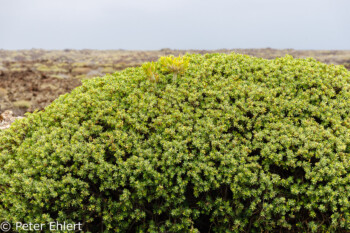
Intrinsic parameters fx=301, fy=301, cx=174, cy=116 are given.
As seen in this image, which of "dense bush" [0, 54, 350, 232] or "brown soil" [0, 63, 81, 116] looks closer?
"dense bush" [0, 54, 350, 232]

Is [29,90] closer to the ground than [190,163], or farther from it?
closer to the ground

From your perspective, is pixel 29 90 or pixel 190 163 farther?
pixel 29 90

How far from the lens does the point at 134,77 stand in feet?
18.5

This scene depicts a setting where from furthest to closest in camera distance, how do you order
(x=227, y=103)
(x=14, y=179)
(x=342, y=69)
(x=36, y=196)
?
(x=342, y=69)
(x=227, y=103)
(x=14, y=179)
(x=36, y=196)

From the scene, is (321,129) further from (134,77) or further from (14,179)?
(14,179)

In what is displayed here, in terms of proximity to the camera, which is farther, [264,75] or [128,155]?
[264,75]

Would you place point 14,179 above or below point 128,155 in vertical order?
below

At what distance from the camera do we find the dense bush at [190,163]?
4383 millimetres

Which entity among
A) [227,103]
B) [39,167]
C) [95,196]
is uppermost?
[227,103]

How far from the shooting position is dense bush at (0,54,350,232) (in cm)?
438

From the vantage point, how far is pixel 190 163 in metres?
4.36

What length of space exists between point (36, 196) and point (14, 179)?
0.59m

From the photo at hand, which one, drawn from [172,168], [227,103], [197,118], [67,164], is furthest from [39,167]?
[227,103]

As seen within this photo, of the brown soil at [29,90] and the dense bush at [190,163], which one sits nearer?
the dense bush at [190,163]
